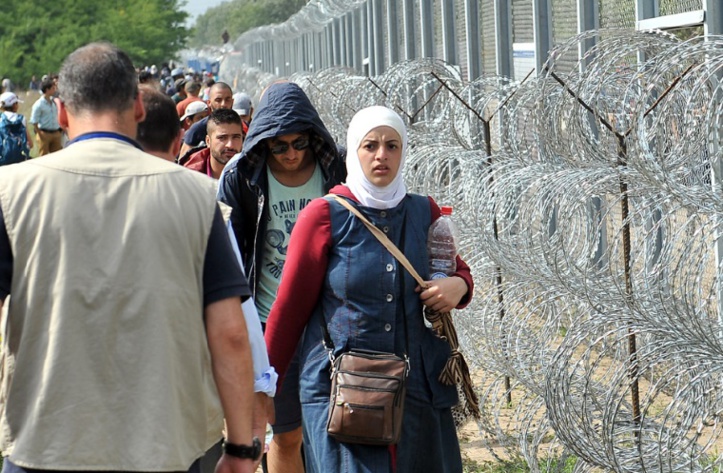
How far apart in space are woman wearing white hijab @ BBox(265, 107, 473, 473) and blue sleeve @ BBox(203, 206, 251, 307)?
1.04m

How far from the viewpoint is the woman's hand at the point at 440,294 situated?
3.89 meters

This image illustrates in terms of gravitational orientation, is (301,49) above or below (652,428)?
above

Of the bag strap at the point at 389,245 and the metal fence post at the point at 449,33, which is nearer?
the bag strap at the point at 389,245

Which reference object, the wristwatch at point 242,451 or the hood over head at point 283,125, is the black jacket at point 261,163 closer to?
the hood over head at point 283,125

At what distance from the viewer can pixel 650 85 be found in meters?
4.38

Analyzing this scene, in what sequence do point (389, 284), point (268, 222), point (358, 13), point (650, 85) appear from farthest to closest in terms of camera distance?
point (358, 13), point (268, 222), point (650, 85), point (389, 284)

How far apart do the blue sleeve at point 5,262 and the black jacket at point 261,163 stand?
2.09m

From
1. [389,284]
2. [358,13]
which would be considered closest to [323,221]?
[389,284]

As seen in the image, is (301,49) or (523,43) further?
(301,49)

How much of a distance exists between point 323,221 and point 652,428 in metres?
1.71

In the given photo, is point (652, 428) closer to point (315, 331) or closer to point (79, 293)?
point (315, 331)

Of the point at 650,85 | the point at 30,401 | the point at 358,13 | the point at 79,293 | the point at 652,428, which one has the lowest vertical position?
the point at 652,428

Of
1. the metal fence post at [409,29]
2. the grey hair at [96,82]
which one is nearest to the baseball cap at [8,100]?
the metal fence post at [409,29]

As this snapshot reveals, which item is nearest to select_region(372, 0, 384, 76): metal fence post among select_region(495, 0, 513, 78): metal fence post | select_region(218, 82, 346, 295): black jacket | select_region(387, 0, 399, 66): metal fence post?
select_region(387, 0, 399, 66): metal fence post
